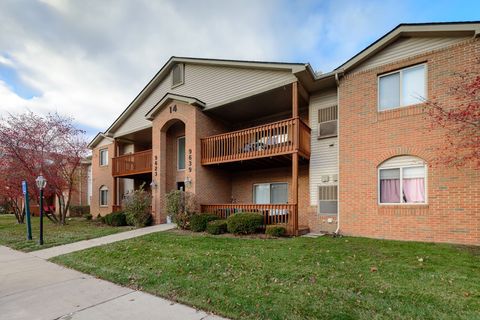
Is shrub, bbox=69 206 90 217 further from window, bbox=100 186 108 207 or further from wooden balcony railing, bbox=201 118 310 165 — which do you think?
wooden balcony railing, bbox=201 118 310 165

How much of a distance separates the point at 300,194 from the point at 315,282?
7707 mm

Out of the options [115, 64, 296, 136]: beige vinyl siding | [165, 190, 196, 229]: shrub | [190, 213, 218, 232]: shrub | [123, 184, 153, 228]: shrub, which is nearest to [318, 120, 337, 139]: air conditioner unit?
[115, 64, 296, 136]: beige vinyl siding

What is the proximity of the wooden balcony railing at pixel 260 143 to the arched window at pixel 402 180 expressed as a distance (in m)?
3.13

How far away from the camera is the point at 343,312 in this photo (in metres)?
3.69

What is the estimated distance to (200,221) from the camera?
450 inches

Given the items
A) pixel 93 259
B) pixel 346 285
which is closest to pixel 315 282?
pixel 346 285

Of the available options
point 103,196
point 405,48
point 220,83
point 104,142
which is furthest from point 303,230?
point 104,142

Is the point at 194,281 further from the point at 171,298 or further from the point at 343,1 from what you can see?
the point at 343,1

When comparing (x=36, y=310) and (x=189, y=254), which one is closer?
(x=36, y=310)

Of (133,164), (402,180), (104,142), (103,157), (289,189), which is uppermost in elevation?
(104,142)

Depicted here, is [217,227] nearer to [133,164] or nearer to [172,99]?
[172,99]

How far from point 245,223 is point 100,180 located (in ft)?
54.8

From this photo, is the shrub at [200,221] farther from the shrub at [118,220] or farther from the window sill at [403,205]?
the window sill at [403,205]

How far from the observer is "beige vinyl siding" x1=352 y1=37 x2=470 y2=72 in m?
8.58
